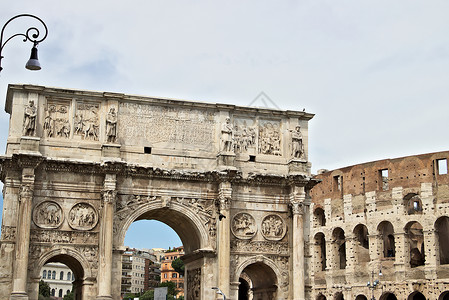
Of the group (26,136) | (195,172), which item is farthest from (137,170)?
(26,136)

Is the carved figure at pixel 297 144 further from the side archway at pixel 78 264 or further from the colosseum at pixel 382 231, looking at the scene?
the colosseum at pixel 382 231

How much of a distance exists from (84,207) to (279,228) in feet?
22.1

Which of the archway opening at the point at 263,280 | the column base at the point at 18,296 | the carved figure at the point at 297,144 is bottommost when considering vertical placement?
the column base at the point at 18,296

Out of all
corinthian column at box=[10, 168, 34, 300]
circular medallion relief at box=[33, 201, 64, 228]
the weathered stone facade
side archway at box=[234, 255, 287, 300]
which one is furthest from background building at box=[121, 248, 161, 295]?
corinthian column at box=[10, 168, 34, 300]

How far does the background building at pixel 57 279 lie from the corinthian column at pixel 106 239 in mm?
58791

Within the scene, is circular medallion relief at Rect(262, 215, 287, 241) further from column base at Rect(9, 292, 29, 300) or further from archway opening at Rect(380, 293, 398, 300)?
archway opening at Rect(380, 293, 398, 300)

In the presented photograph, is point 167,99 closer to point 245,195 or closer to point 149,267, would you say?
point 245,195

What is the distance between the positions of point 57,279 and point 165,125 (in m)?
59.9

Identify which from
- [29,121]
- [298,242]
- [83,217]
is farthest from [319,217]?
[29,121]

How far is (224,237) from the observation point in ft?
74.0

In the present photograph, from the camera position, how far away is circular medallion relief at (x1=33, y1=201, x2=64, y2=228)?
21513 millimetres

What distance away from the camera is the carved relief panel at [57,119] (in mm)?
22312

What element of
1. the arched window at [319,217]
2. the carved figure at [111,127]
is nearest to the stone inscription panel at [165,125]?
the carved figure at [111,127]

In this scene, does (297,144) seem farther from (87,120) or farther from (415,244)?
(415,244)
